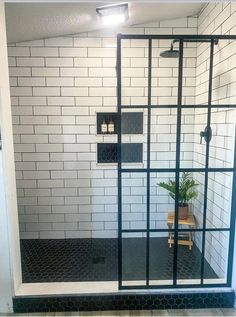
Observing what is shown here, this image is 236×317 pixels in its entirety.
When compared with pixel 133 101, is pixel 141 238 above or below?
below

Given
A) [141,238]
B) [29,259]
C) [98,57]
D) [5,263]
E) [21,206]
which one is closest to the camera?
[5,263]

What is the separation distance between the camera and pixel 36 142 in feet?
8.52

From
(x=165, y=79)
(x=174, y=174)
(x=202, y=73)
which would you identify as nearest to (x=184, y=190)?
(x=174, y=174)

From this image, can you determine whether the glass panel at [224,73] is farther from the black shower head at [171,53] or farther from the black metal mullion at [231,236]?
the black metal mullion at [231,236]

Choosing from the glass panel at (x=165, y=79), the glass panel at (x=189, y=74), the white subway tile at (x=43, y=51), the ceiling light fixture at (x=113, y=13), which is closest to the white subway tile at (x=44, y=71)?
the white subway tile at (x=43, y=51)

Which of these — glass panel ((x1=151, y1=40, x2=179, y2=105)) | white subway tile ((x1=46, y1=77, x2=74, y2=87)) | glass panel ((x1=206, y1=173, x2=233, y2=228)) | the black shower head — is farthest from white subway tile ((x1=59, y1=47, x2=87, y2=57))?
glass panel ((x1=206, y1=173, x2=233, y2=228))

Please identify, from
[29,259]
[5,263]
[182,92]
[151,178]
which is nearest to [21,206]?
[29,259]

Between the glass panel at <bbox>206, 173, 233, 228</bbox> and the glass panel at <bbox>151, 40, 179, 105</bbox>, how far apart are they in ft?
2.13

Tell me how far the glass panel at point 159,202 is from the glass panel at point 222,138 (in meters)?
0.36

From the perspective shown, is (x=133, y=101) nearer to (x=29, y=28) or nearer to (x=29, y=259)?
(x=29, y=28)

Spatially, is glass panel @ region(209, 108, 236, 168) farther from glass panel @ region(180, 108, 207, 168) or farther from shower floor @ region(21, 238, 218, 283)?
shower floor @ region(21, 238, 218, 283)

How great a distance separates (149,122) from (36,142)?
1433 millimetres

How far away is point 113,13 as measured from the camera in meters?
1.93

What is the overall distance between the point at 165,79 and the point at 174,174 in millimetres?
737
